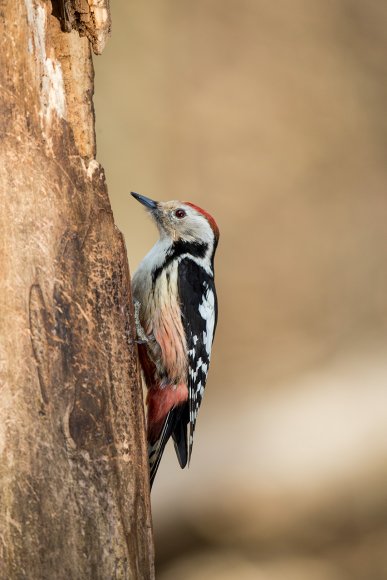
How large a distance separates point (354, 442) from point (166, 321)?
75.6 inches

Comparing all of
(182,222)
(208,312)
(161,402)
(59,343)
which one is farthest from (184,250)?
(59,343)

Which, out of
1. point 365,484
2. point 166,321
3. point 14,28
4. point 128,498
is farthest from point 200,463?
point 14,28

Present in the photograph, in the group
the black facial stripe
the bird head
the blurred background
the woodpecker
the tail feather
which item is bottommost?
the tail feather

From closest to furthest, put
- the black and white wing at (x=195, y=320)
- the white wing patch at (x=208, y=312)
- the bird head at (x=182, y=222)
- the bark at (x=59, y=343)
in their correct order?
the bark at (x=59, y=343) → the black and white wing at (x=195, y=320) → the white wing patch at (x=208, y=312) → the bird head at (x=182, y=222)

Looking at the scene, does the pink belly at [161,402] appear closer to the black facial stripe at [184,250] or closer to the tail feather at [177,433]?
the tail feather at [177,433]

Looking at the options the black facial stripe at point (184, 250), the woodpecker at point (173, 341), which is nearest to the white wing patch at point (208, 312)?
the woodpecker at point (173, 341)

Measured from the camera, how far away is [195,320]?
10.3 ft

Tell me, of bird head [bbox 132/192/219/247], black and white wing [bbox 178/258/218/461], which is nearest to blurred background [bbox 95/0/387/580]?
bird head [bbox 132/192/219/247]

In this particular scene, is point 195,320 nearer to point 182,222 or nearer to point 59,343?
point 182,222

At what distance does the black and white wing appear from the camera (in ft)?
10.2

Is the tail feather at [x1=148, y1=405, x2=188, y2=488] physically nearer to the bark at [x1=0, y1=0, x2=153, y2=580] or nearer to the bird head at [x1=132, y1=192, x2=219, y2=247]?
the bark at [x1=0, y1=0, x2=153, y2=580]

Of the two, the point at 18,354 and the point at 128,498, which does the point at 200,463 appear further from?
the point at 18,354

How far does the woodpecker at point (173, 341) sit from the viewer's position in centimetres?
304

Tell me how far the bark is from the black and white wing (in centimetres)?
72
